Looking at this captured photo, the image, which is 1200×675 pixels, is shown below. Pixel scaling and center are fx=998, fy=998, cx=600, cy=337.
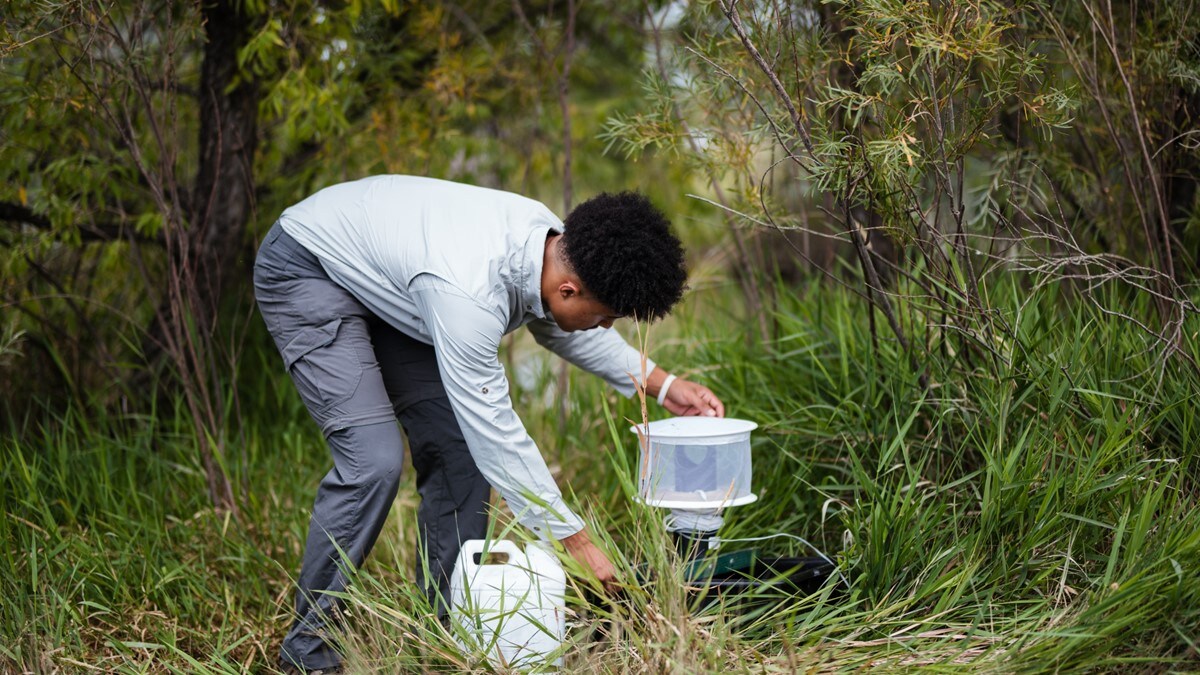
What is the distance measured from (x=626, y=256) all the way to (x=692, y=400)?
679mm

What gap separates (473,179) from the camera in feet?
14.7

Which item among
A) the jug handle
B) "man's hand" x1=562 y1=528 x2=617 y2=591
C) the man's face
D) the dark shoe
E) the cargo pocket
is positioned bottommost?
the dark shoe

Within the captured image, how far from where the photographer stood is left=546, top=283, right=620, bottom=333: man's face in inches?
92.9

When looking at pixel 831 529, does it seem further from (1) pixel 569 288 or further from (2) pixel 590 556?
(1) pixel 569 288

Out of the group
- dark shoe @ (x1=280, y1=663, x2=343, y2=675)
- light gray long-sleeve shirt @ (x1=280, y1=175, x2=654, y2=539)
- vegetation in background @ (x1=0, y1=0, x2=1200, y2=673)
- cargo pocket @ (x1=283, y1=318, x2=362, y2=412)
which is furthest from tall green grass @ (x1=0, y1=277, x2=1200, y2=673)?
cargo pocket @ (x1=283, y1=318, x2=362, y2=412)

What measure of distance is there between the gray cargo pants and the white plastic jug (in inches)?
5.8

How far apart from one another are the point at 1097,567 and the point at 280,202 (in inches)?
126

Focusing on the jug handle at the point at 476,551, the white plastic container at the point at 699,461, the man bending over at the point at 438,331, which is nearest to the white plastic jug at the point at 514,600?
the jug handle at the point at 476,551

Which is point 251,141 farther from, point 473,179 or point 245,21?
point 473,179

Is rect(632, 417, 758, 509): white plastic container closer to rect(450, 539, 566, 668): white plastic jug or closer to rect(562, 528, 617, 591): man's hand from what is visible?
rect(562, 528, 617, 591): man's hand

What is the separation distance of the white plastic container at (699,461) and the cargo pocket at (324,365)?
0.74 metres

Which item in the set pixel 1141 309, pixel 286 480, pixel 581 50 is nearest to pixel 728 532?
pixel 1141 309

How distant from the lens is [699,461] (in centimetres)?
249

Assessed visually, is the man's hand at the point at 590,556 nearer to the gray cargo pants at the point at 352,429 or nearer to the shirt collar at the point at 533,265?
the gray cargo pants at the point at 352,429
